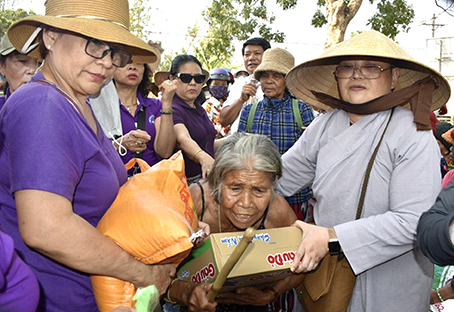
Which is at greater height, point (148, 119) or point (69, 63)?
point (69, 63)

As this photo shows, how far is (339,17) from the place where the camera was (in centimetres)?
1057

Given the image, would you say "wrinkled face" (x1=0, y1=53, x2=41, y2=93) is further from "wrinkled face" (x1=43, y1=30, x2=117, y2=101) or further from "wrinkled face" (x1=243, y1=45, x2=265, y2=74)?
"wrinkled face" (x1=243, y1=45, x2=265, y2=74)

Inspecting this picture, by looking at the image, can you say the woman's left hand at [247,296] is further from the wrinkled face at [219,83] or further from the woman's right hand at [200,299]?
the wrinkled face at [219,83]

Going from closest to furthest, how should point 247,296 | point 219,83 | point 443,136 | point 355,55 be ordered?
1. point 355,55
2. point 247,296
3. point 443,136
4. point 219,83

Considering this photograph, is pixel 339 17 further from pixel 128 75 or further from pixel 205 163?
pixel 205 163

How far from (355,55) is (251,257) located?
1.06 metres

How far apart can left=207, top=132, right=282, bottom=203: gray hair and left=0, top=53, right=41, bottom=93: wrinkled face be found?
1352 millimetres

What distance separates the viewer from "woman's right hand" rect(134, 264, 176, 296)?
4.69 ft

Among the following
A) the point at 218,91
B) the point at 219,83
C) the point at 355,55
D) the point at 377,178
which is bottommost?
the point at 377,178

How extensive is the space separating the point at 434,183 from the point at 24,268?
1.58 metres

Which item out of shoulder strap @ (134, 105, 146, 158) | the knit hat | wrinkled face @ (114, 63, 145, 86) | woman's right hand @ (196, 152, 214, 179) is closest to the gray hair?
woman's right hand @ (196, 152, 214, 179)

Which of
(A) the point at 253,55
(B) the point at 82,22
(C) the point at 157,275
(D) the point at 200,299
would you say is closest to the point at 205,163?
(D) the point at 200,299

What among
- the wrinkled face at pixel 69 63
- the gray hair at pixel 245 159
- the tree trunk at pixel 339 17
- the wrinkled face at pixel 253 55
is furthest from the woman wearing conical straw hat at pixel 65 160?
the tree trunk at pixel 339 17

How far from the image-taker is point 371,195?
1904 millimetres
